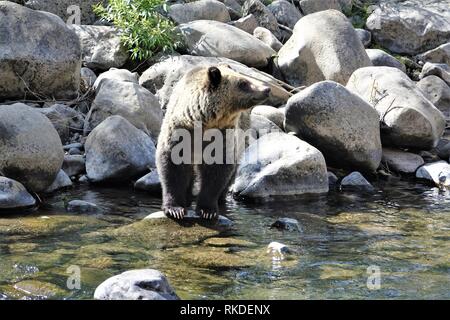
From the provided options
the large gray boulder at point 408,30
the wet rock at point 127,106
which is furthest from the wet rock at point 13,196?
the large gray boulder at point 408,30

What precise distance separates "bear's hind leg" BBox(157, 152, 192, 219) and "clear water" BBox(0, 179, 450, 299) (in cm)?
26

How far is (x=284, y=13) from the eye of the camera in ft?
54.5

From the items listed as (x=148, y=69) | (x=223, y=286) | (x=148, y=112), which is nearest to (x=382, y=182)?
(x=148, y=112)

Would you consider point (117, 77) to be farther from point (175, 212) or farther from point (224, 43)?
point (175, 212)

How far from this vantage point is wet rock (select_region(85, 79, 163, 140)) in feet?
36.4

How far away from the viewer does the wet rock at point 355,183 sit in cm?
1066

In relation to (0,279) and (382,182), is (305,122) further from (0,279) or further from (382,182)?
(0,279)

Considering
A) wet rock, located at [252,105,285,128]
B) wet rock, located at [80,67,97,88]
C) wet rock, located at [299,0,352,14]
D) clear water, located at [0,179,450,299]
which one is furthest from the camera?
wet rock, located at [299,0,352,14]

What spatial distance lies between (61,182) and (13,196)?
4.15ft

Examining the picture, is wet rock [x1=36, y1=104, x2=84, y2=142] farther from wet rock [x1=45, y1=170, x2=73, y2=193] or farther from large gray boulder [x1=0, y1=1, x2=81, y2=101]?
wet rock [x1=45, y1=170, x2=73, y2=193]

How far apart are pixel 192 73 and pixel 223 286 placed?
124 inches

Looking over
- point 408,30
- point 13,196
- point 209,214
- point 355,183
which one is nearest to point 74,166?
point 13,196

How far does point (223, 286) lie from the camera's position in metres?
6.34

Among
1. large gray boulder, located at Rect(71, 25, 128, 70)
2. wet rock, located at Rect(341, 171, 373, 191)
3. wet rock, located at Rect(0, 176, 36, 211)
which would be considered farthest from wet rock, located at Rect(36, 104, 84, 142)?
wet rock, located at Rect(341, 171, 373, 191)
